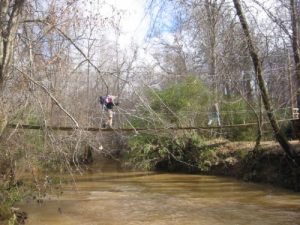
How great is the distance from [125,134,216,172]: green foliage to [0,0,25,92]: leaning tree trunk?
11544 millimetres

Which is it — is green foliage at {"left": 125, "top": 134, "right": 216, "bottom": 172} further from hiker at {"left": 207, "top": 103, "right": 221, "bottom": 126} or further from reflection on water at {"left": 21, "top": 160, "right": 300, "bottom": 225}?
reflection on water at {"left": 21, "top": 160, "right": 300, "bottom": 225}

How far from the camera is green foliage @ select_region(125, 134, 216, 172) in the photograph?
18.4 metres

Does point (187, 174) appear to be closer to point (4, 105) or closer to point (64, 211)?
point (64, 211)

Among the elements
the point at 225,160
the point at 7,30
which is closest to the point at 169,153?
the point at 225,160

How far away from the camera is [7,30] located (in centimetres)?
688

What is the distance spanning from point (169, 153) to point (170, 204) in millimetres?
7604

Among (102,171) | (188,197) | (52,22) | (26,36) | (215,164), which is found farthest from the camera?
(102,171)

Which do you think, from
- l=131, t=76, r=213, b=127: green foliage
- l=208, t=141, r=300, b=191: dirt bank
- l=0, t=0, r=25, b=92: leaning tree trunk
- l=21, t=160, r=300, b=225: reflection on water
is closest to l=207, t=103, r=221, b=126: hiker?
l=131, t=76, r=213, b=127: green foliage

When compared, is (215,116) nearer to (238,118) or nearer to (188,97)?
(238,118)

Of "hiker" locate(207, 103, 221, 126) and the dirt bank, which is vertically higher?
"hiker" locate(207, 103, 221, 126)

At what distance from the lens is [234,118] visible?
19.1 metres

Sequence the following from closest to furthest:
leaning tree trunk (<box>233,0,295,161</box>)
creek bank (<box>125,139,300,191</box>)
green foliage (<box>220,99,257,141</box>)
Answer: leaning tree trunk (<box>233,0,295,161</box>)
creek bank (<box>125,139,300,191</box>)
green foliage (<box>220,99,257,141</box>)

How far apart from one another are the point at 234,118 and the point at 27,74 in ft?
41.9

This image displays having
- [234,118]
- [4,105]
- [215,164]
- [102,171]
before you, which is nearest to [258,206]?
[4,105]
